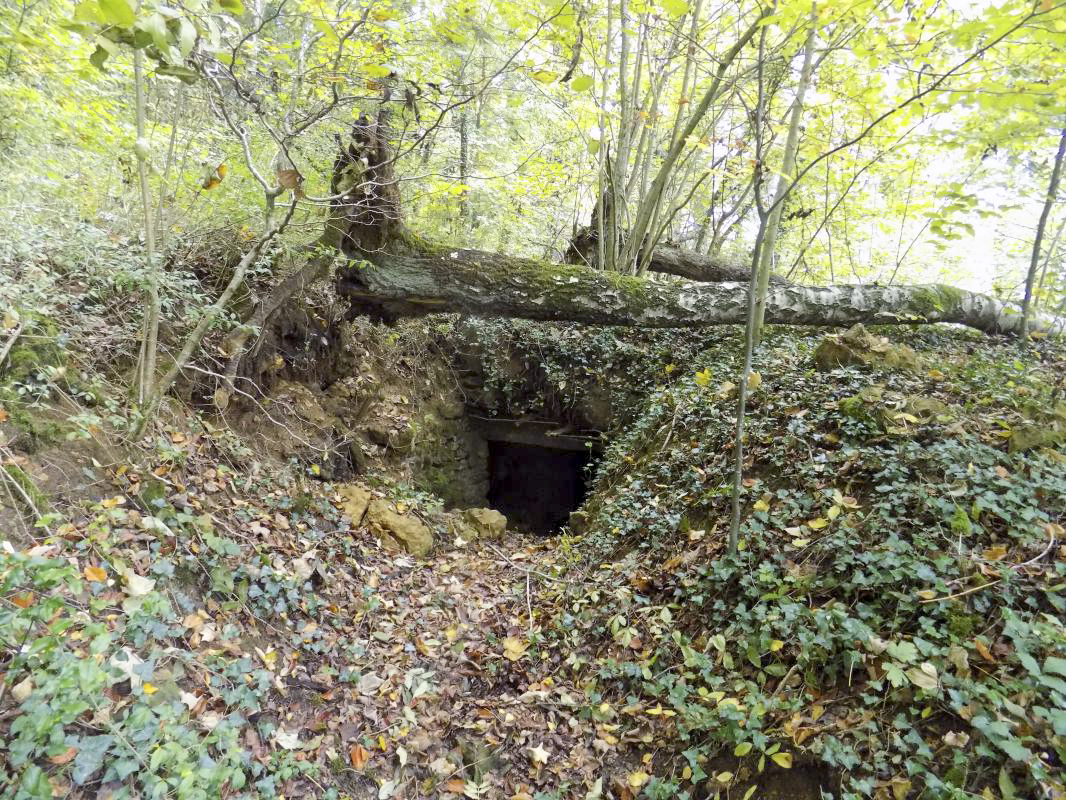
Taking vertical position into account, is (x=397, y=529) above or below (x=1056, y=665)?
below

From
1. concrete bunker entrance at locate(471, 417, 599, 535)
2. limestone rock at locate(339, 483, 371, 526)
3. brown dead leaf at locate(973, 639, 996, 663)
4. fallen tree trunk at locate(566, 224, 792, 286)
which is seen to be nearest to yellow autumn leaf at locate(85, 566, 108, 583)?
limestone rock at locate(339, 483, 371, 526)

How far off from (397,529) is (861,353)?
15.0 ft

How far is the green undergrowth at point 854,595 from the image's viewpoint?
7.24 feet

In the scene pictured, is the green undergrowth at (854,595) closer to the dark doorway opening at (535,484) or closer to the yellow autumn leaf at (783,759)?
the yellow autumn leaf at (783,759)

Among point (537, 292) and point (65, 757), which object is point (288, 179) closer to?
point (65, 757)

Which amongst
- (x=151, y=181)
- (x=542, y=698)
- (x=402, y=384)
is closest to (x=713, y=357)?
(x=402, y=384)

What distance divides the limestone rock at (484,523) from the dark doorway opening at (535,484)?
2.59 meters

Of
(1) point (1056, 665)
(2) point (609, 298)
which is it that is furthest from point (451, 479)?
(1) point (1056, 665)

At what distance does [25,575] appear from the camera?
203cm

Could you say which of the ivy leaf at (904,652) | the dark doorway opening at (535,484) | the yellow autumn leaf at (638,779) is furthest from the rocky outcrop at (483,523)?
the ivy leaf at (904,652)

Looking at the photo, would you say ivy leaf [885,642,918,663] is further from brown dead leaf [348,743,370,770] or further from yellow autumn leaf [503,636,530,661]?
brown dead leaf [348,743,370,770]

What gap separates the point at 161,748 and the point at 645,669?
243 centimetres

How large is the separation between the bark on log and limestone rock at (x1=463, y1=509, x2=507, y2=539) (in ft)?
7.55

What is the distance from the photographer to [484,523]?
5.90 meters
